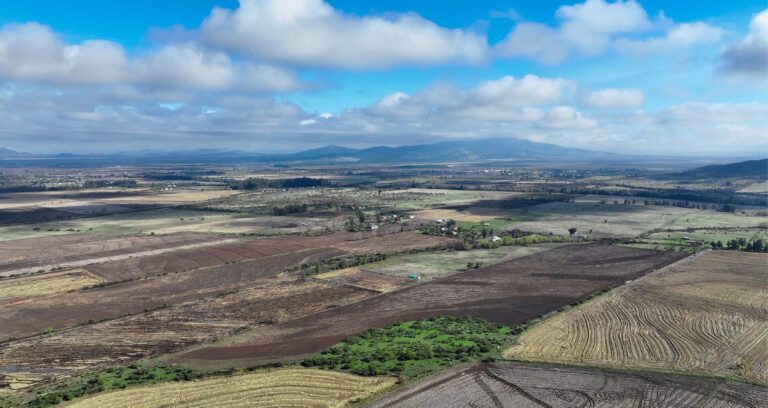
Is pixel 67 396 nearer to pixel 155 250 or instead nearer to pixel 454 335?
pixel 454 335

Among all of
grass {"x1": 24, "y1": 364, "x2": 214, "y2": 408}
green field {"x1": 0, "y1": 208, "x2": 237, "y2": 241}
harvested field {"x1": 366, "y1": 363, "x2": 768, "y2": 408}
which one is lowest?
grass {"x1": 24, "y1": 364, "x2": 214, "y2": 408}

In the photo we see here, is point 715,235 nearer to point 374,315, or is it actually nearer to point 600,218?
point 600,218

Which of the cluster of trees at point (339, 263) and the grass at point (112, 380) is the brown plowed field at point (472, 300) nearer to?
the grass at point (112, 380)

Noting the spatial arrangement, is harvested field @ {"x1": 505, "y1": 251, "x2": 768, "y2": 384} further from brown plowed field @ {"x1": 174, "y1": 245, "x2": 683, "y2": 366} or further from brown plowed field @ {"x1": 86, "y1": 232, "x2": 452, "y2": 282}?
brown plowed field @ {"x1": 86, "y1": 232, "x2": 452, "y2": 282}

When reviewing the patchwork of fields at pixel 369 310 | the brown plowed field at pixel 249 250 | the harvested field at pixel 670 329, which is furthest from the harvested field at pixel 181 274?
the harvested field at pixel 670 329

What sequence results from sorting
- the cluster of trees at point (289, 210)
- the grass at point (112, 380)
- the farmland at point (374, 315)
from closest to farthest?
the grass at point (112, 380) < the farmland at point (374, 315) < the cluster of trees at point (289, 210)

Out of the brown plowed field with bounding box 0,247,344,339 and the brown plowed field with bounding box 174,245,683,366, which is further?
the brown plowed field with bounding box 0,247,344,339

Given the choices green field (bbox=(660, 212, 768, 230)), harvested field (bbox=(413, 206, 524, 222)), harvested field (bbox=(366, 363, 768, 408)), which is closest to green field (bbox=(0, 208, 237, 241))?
harvested field (bbox=(413, 206, 524, 222))
